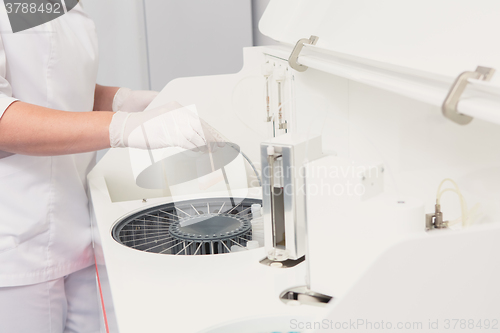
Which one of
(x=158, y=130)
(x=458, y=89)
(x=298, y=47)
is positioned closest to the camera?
(x=458, y=89)

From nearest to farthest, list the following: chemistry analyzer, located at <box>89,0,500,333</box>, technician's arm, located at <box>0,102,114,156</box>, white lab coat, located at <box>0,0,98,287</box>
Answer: chemistry analyzer, located at <box>89,0,500,333</box>
technician's arm, located at <box>0,102,114,156</box>
white lab coat, located at <box>0,0,98,287</box>

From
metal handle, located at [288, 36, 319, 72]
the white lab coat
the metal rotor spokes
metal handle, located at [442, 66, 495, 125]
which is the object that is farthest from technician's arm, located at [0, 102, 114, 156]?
metal handle, located at [442, 66, 495, 125]

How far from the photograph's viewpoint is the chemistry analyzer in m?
0.53

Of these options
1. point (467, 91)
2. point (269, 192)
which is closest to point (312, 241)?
point (269, 192)

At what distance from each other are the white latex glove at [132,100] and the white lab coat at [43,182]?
271 mm

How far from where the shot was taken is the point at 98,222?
123cm

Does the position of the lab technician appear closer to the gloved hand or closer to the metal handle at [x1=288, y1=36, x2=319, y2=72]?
the gloved hand

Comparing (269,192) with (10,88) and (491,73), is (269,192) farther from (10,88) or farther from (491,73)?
(10,88)

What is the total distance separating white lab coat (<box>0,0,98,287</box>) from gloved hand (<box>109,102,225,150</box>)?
320 mm

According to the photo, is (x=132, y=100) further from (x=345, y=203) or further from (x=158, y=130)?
(x=345, y=203)

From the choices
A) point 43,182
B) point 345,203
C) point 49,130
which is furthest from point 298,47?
point 43,182

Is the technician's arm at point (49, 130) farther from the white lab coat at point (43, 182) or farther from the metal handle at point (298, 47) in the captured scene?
the metal handle at point (298, 47)

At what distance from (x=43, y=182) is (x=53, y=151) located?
0.23 meters

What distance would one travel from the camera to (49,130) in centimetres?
120
